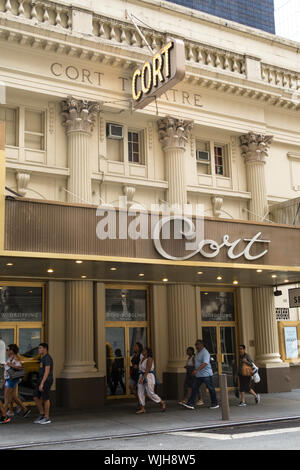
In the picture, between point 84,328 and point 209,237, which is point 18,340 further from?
point 209,237

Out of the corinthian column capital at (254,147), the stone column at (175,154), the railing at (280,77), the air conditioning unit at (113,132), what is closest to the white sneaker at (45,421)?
the stone column at (175,154)

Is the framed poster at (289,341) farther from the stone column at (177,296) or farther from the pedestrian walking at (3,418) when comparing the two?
the pedestrian walking at (3,418)

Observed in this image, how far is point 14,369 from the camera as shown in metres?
14.0

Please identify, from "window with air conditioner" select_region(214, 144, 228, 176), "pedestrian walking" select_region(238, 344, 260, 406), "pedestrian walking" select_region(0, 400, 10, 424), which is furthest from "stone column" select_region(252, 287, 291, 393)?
"pedestrian walking" select_region(0, 400, 10, 424)

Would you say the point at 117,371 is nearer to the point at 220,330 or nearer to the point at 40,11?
the point at 220,330

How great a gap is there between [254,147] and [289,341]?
7478 millimetres

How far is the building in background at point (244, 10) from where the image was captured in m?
90.6

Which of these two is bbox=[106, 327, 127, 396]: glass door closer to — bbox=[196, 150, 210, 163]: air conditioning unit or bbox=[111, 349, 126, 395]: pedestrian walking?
bbox=[111, 349, 126, 395]: pedestrian walking

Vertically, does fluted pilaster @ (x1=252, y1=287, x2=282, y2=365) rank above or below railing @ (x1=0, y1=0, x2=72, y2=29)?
below

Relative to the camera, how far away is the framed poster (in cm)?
2153

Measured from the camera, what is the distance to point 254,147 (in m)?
21.6

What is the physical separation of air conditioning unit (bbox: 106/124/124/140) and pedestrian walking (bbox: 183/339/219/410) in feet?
25.0

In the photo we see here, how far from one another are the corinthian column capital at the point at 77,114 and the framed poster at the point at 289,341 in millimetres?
10414
